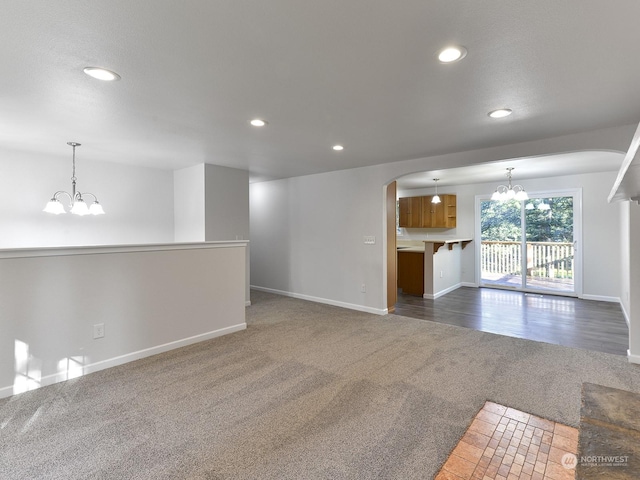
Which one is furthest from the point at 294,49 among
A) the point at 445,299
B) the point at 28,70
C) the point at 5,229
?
the point at 445,299

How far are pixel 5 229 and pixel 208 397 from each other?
12.3 feet

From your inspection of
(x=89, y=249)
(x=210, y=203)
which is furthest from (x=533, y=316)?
(x=89, y=249)

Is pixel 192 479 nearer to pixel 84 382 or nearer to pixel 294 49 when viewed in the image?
pixel 84 382

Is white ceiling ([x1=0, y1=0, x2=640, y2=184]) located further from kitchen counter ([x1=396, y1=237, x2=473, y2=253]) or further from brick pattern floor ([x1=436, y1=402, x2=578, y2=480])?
kitchen counter ([x1=396, y1=237, x2=473, y2=253])

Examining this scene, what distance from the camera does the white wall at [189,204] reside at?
4.99m

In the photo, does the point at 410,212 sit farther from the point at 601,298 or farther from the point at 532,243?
the point at 601,298

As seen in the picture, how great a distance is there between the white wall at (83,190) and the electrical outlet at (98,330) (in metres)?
2.29

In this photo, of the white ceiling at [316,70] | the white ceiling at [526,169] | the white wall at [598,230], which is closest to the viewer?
the white ceiling at [316,70]

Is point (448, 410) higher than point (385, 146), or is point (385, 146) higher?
point (385, 146)

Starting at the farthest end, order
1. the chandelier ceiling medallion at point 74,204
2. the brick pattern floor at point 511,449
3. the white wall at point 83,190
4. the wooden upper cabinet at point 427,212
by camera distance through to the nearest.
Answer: the wooden upper cabinet at point 427,212 < the white wall at point 83,190 < the chandelier ceiling medallion at point 74,204 < the brick pattern floor at point 511,449

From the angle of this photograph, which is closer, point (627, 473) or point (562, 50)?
point (627, 473)

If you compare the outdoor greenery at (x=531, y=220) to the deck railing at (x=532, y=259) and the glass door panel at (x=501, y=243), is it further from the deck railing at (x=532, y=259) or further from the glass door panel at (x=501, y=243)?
the deck railing at (x=532, y=259)

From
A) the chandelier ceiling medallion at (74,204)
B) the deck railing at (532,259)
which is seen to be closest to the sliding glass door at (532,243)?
the deck railing at (532,259)

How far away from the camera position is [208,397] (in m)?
2.46
